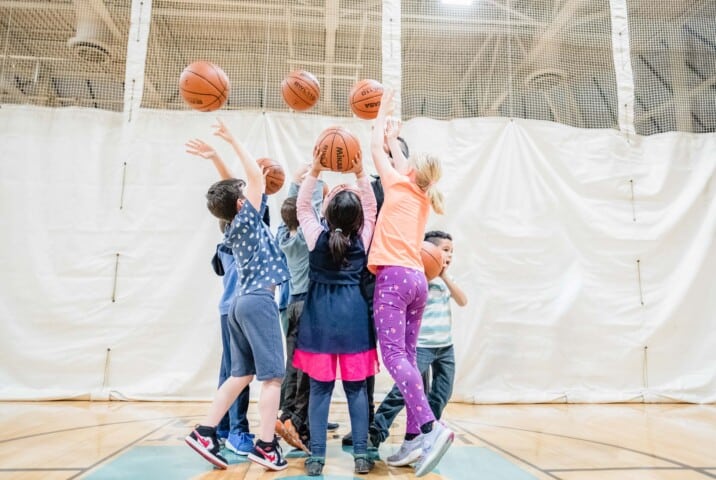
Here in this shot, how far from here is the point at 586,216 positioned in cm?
401

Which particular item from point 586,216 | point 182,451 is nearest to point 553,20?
point 586,216

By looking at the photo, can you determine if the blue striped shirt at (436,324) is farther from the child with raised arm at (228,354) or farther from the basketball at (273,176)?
the basketball at (273,176)

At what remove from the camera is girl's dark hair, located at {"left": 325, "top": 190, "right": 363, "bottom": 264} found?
1896 millimetres

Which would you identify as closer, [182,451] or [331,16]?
[182,451]

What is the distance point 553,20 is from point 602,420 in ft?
10.9

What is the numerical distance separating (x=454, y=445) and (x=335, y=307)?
97cm

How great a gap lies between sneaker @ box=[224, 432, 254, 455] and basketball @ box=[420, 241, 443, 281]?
1130 mm

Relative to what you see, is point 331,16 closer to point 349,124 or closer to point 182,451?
point 349,124

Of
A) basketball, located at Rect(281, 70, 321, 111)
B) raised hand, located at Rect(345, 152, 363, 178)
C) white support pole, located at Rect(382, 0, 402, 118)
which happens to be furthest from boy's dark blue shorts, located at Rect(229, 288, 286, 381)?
white support pole, located at Rect(382, 0, 402, 118)

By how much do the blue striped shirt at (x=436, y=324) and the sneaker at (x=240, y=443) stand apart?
36.5 inches

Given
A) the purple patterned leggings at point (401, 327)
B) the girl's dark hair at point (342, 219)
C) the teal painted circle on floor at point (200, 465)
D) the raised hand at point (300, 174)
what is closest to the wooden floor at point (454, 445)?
the teal painted circle on floor at point (200, 465)

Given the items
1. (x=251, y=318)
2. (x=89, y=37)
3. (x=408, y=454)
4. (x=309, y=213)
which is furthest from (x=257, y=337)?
(x=89, y=37)

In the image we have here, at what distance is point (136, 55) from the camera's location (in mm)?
3939

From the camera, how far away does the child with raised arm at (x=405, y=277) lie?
5.85 feet
